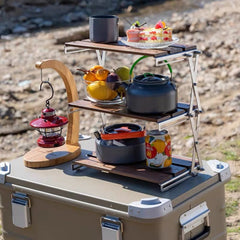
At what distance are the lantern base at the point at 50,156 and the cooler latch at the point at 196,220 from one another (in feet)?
2.82

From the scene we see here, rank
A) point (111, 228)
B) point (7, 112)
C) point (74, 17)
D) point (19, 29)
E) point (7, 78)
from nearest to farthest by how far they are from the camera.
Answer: point (111, 228) < point (7, 112) < point (7, 78) < point (19, 29) < point (74, 17)

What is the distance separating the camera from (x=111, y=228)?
329cm

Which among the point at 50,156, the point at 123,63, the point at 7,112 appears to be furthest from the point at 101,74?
the point at 123,63

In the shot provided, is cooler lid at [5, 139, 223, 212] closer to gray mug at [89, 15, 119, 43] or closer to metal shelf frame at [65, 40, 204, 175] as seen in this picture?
metal shelf frame at [65, 40, 204, 175]

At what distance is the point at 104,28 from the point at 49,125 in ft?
2.06

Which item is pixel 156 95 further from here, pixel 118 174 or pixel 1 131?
pixel 1 131

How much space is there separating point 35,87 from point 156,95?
3.70m

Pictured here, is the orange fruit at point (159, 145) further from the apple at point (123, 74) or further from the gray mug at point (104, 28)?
the gray mug at point (104, 28)

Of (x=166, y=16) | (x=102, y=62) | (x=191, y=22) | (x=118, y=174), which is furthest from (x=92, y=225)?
(x=166, y=16)

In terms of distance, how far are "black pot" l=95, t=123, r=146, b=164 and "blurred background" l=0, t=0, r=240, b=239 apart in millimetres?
587

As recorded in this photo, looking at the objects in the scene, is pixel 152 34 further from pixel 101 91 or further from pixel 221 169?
pixel 221 169

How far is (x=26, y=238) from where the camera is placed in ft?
12.2

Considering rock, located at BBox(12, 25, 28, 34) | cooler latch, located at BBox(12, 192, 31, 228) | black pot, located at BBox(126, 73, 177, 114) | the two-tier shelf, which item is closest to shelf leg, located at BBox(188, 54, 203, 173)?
the two-tier shelf

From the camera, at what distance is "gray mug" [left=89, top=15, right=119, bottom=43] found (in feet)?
12.0
